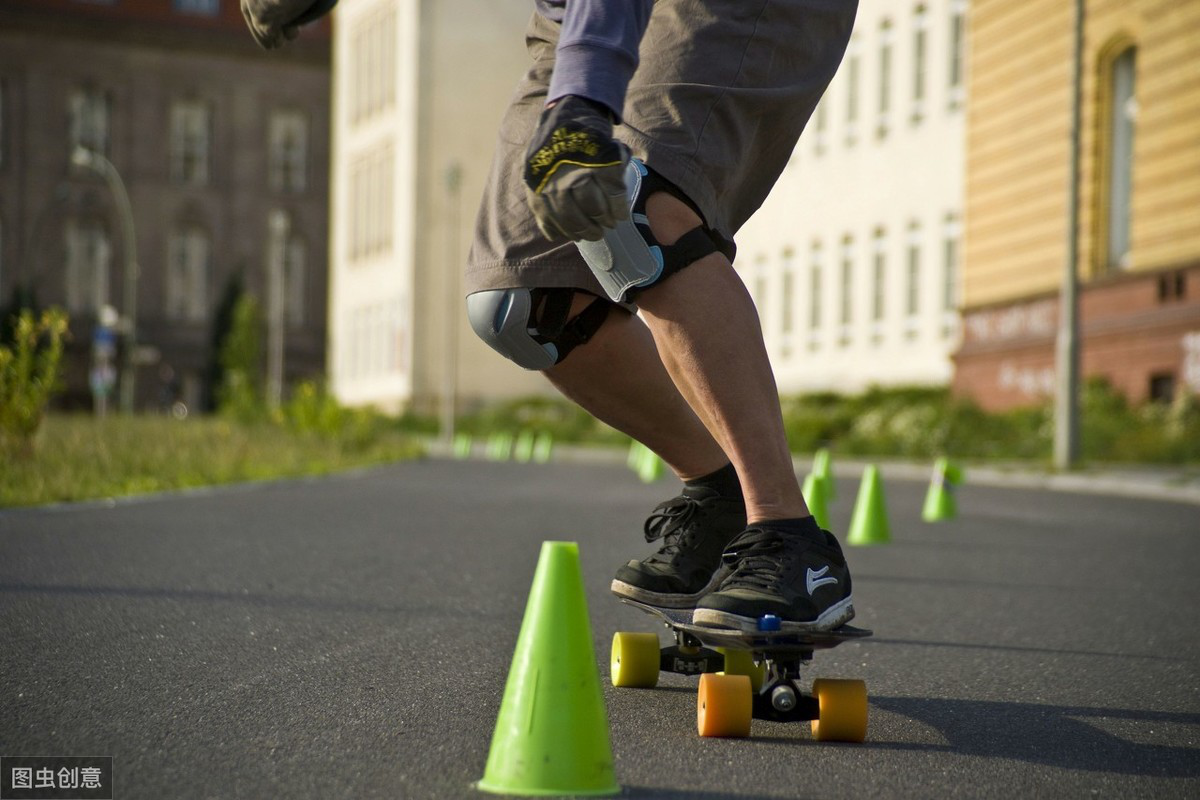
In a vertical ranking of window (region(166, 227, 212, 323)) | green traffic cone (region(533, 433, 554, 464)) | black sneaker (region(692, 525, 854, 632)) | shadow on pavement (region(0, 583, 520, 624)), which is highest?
window (region(166, 227, 212, 323))

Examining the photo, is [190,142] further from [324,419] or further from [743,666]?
[743,666]

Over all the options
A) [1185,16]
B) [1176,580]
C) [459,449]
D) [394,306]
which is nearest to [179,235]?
[394,306]

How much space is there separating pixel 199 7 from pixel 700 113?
68804mm

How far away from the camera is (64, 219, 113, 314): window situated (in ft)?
209

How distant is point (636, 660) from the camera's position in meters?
3.76

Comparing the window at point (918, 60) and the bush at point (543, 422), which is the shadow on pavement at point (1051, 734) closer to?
the bush at point (543, 422)

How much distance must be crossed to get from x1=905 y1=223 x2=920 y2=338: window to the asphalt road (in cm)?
2328

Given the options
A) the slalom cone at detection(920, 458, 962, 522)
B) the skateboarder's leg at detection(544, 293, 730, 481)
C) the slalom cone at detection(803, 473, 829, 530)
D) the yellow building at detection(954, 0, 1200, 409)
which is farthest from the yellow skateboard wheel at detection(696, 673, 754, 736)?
the yellow building at detection(954, 0, 1200, 409)

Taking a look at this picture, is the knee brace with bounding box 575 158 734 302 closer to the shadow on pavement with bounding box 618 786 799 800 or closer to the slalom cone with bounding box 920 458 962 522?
the shadow on pavement with bounding box 618 786 799 800

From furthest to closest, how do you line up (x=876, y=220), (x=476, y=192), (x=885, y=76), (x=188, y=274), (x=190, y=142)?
(x=190, y=142) < (x=188, y=274) < (x=476, y=192) < (x=885, y=76) < (x=876, y=220)

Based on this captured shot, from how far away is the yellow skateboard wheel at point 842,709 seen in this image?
3191 millimetres

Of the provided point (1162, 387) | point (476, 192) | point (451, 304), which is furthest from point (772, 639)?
point (476, 192)

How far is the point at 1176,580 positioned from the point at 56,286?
61159 mm

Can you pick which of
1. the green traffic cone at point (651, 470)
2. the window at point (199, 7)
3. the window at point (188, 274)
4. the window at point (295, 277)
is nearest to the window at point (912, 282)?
the green traffic cone at point (651, 470)
